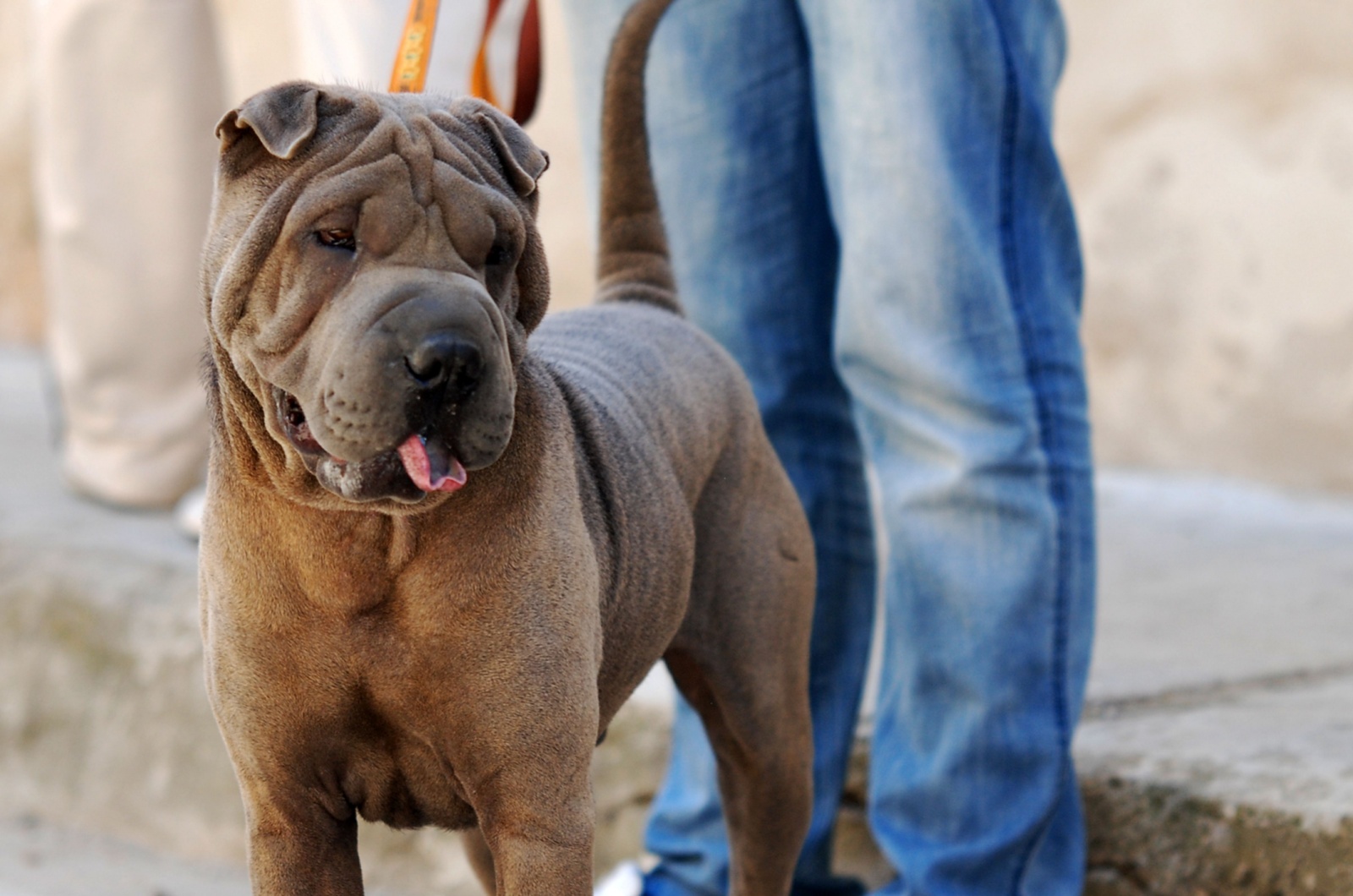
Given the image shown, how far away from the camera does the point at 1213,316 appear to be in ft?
14.9

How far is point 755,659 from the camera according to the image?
1.81 metres

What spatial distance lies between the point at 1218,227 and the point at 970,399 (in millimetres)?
2758

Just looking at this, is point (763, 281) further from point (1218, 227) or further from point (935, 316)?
point (1218, 227)

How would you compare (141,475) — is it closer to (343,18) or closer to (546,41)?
(546,41)

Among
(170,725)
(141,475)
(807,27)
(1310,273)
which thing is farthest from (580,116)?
(1310,273)

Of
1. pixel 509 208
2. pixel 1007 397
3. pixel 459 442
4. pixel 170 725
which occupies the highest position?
pixel 509 208

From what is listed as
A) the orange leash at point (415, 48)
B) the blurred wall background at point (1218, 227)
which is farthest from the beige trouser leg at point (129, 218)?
the orange leash at point (415, 48)

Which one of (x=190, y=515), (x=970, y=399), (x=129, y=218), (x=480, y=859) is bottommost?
(x=190, y=515)

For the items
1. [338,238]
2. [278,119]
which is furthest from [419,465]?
[278,119]

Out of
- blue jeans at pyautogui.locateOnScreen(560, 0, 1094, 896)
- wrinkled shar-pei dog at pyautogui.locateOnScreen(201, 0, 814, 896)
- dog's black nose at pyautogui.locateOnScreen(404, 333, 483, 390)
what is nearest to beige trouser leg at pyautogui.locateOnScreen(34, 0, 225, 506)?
blue jeans at pyautogui.locateOnScreen(560, 0, 1094, 896)

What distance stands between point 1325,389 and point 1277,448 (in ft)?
0.73

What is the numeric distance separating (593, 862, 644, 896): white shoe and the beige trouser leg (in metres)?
2.28

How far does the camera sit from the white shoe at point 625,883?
2.43m

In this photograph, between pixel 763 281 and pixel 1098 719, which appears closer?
pixel 763 281
